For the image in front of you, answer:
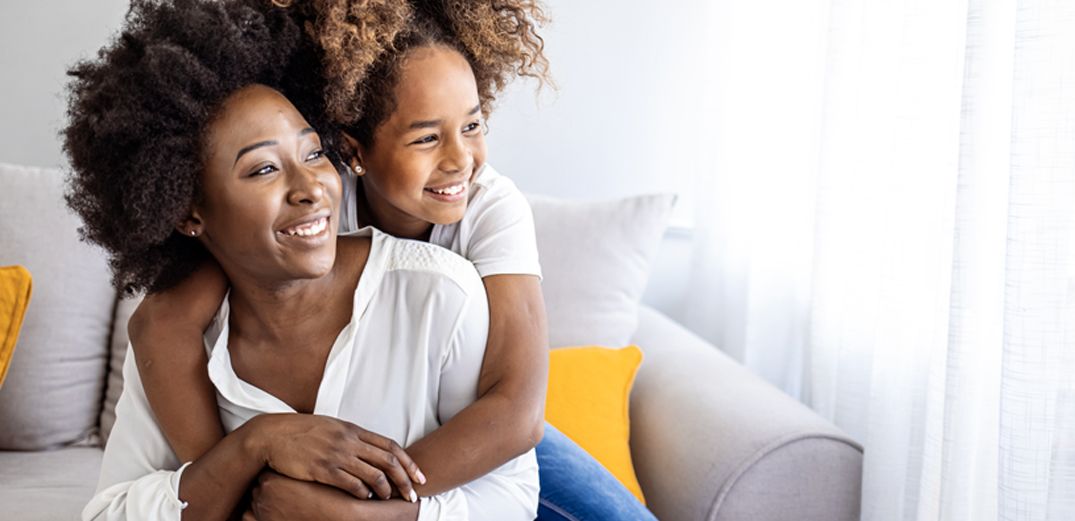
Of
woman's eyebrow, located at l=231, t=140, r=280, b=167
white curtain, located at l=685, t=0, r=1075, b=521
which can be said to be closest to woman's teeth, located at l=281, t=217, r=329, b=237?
woman's eyebrow, located at l=231, t=140, r=280, b=167

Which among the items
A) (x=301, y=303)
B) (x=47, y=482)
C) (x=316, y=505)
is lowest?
(x=47, y=482)

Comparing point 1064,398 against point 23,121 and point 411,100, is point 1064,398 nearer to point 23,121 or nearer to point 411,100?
point 411,100

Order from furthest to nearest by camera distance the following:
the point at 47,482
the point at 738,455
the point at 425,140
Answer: the point at 47,482, the point at 738,455, the point at 425,140

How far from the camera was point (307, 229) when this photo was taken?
130cm

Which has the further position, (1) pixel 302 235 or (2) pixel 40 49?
(2) pixel 40 49

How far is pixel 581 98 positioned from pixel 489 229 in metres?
1.21

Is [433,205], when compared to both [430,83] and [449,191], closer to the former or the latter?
[449,191]

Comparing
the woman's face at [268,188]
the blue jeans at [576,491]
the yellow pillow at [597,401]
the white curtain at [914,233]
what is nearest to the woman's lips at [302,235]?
the woman's face at [268,188]

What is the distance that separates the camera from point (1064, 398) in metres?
1.44

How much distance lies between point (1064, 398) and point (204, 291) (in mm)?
1156

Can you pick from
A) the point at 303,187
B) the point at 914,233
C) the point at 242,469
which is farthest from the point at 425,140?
the point at 914,233

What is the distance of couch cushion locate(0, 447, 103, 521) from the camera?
1.82 metres

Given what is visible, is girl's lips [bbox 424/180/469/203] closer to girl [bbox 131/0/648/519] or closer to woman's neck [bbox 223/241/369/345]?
girl [bbox 131/0/648/519]

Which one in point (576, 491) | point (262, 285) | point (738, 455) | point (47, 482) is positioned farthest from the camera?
point (47, 482)
